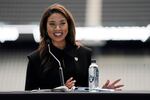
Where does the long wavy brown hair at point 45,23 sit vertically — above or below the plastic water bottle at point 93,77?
above

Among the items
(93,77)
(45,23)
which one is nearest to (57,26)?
(45,23)

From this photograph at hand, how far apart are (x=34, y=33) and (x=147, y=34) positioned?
1304 mm

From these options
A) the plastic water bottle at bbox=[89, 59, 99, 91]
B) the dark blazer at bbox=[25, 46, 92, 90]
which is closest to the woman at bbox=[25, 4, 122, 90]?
the dark blazer at bbox=[25, 46, 92, 90]

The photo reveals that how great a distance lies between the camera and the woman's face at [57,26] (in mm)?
2699

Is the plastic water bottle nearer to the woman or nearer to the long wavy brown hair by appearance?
the woman

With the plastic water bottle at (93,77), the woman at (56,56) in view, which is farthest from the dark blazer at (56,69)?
the plastic water bottle at (93,77)

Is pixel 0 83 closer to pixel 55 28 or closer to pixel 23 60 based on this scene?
pixel 23 60

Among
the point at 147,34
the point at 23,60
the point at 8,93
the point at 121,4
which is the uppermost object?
the point at 121,4

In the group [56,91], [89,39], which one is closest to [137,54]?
[89,39]

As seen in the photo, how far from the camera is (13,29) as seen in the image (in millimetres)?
4477

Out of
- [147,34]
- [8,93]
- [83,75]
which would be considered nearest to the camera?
[8,93]

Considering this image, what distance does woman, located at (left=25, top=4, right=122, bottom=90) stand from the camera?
103 inches

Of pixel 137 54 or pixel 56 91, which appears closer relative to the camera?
pixel 56 91

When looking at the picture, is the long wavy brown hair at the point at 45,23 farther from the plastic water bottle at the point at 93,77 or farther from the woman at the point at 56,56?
the plastic water bottle at the point at 93,77
